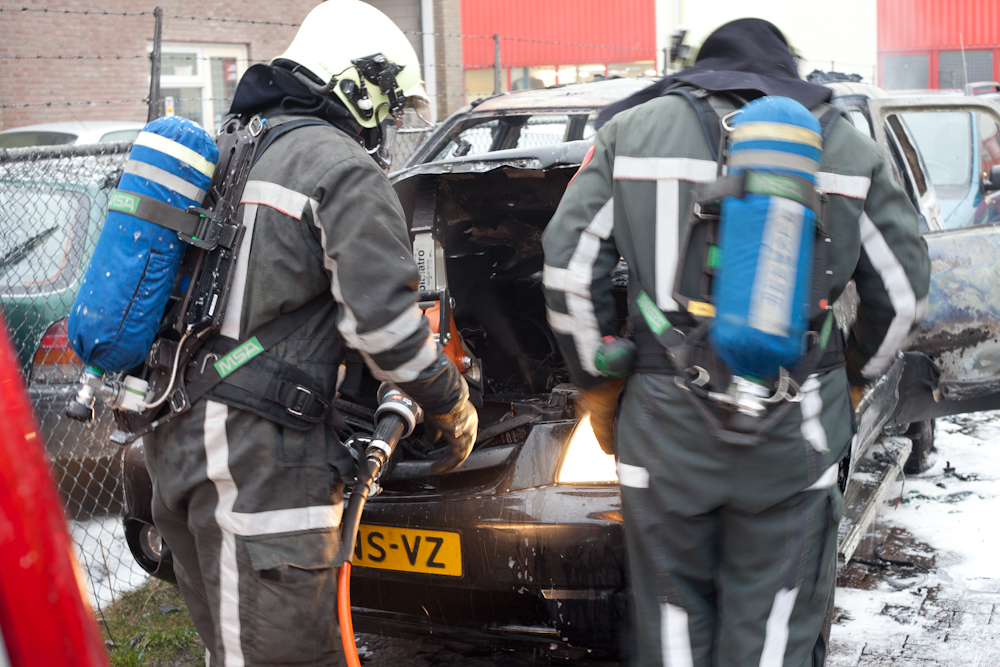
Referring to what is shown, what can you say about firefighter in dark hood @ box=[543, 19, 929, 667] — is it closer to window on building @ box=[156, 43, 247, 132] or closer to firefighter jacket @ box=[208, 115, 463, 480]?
firefighter jacket @ box=[208, 115, 463, 480]

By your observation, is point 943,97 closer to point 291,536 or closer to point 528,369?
point 528,369

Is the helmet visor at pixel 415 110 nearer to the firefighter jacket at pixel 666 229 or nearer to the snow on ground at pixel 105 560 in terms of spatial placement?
Answer: the firefighter jacket at pixel 666 229

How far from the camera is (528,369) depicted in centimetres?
401

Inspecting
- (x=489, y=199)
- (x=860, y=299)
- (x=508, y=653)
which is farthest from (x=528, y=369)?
(x=860, y=299)

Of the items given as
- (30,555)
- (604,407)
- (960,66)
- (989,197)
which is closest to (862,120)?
(989,197)

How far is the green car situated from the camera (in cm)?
403

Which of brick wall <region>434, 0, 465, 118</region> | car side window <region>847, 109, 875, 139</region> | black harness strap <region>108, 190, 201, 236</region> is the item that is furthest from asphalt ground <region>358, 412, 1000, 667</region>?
brick wall <region>434, 0, 465, 118</region>

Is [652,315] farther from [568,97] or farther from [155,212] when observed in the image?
[568,97]

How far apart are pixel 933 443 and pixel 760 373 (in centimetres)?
366

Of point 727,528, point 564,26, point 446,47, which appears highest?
point 564,26

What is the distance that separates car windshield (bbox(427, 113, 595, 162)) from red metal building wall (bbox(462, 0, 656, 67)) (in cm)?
1994

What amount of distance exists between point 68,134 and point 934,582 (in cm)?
855

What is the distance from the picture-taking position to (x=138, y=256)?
2119 millimetres

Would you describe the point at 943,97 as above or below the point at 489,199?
above
